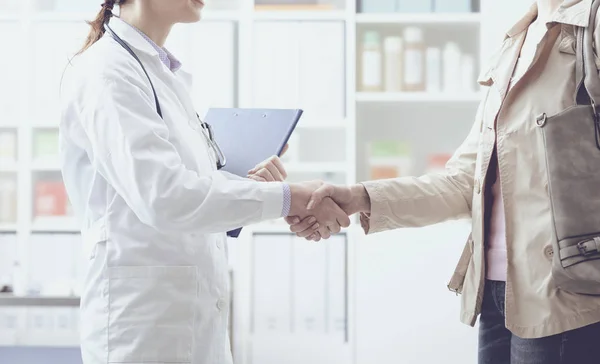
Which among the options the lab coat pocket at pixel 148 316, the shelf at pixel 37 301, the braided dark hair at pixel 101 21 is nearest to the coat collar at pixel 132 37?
the braided dark hair at pixel 101 21

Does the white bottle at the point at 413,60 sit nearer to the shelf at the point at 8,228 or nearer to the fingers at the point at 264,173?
the fingers at the point at 264,173

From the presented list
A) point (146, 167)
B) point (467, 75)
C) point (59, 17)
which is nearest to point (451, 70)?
point (467, 75)

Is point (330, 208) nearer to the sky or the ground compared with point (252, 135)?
nearer to the ground

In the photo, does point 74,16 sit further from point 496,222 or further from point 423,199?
point 496,222

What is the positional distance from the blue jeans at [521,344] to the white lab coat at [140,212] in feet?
1.57

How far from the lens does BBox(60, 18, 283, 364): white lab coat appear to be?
1.23m

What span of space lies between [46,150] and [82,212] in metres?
1.72

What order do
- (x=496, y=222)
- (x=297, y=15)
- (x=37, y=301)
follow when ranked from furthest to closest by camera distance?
(x=297, y=15)
(x=37, y=301)
(x=496, y=222)

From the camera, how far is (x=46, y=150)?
2961 millimetres

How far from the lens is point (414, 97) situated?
289 cm

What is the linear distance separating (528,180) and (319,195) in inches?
19.6

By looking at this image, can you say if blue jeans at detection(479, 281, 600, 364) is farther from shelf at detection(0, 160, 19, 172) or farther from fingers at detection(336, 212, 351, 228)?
shelf at detection(0, 160, 19, 172)

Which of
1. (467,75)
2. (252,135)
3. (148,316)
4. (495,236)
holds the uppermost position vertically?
(467,75)

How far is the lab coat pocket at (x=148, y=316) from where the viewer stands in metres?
1.26
